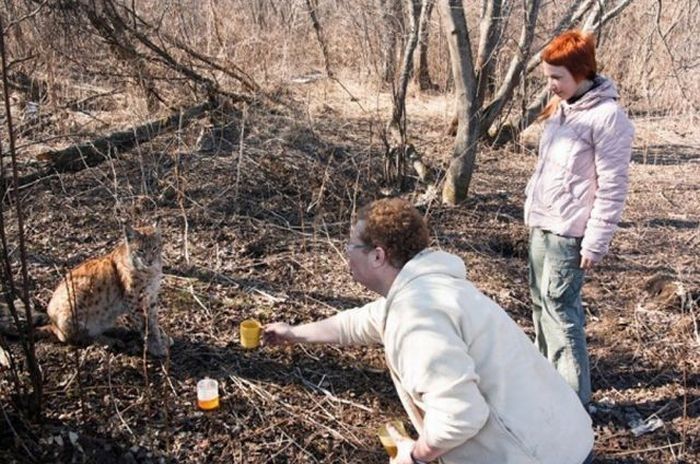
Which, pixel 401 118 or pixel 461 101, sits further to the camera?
pixel 401 118

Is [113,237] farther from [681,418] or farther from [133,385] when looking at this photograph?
[681,418]

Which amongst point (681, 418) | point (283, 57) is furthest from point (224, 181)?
point (681, 418)

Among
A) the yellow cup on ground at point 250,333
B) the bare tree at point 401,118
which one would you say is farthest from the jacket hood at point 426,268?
the bare tree at point 401,118

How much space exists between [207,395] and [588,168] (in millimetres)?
2334

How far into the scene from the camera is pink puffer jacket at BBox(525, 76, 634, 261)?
10.1ft

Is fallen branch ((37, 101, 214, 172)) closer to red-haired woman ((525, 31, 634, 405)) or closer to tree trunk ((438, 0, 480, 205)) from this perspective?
tree trunk ((438, 0, 480, 205))

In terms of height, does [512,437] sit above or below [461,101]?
below

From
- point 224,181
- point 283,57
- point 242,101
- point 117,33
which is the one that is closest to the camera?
point 224,181

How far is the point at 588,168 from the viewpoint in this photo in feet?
10.5

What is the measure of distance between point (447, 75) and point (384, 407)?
25.6 feet

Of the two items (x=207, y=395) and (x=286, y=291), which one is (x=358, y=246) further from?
(x=286, y=291)

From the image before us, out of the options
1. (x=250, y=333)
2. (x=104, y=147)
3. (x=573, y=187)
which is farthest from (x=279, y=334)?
(x=104, y=147)

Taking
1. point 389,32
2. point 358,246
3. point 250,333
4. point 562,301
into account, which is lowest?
point 250,333

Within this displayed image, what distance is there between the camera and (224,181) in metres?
6.42
